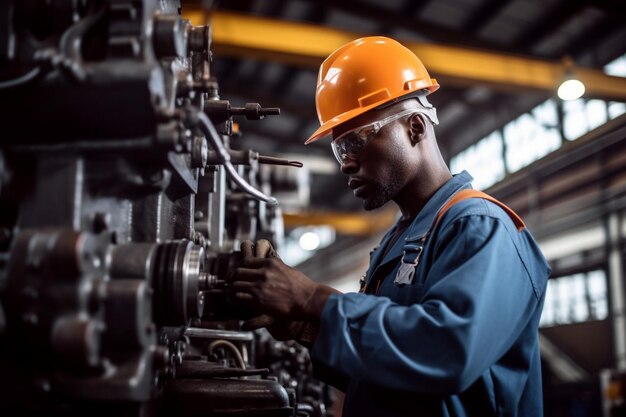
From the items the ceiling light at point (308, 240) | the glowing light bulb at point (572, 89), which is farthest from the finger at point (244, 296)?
the ceiling light at point (308, 240)

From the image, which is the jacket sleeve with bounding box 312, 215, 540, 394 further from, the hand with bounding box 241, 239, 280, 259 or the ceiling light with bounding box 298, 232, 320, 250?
the ceiling light with bounding box 298, 232, 320, 250

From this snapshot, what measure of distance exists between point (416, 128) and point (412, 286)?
0.48 metres

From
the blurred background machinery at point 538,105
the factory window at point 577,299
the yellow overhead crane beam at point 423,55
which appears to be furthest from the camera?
the factory window at point 577,299

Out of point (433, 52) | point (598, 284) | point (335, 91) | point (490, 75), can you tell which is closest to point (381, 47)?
point (335, 91)

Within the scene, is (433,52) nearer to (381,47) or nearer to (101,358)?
(381,47)

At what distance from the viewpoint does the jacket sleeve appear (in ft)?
3.66

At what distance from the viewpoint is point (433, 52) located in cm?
480

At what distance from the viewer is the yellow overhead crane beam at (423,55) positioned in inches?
171

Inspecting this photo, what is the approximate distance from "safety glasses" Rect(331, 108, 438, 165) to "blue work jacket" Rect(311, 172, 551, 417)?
0.27m

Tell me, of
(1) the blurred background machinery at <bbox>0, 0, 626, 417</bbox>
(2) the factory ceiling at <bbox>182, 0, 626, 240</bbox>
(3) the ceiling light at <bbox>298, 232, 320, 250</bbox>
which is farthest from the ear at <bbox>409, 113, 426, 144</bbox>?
(3) the ceiling light at <bbox>298, 232, 320, 250</bbox>

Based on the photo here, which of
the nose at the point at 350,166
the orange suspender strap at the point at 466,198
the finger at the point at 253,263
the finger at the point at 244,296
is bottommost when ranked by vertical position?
the finger at the point at 244,296

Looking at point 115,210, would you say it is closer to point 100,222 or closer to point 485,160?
point 100,222

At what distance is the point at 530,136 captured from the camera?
7.52 meters

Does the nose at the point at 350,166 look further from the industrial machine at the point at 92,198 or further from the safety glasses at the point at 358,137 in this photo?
the industrial machine at the point at 92,198
